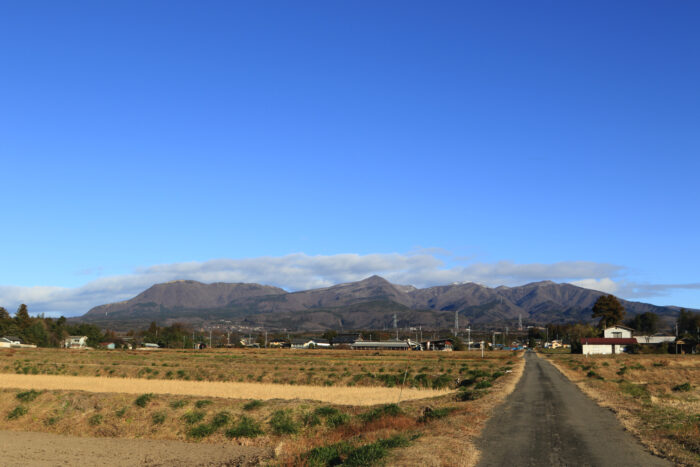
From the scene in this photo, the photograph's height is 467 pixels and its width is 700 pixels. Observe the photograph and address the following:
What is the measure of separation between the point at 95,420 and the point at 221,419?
7.40 meters

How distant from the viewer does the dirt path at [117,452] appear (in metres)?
22.4

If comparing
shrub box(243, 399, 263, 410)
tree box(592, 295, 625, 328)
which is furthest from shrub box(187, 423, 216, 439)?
tree box(592, 295, 625, 328)

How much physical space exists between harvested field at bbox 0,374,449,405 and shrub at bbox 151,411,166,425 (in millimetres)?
8852

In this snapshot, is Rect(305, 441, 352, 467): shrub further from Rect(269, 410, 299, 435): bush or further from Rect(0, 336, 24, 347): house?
Rect(0, 336, 24, 347): house

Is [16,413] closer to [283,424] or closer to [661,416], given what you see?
[283,424]

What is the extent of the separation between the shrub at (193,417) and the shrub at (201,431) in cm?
84

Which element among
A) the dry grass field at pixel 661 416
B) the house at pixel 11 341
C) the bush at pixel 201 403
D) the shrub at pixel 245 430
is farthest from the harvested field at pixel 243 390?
Result: the house at pixel 11 341

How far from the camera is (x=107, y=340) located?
655ft

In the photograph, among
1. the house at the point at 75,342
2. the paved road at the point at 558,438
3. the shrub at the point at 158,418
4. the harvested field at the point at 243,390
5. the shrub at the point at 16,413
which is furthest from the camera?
the house at the point at 75,342

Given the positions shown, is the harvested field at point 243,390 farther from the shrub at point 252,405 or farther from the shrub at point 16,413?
the shrub at point 16,413

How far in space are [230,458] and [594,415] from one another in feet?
53.9

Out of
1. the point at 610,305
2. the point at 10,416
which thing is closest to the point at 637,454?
the point at 10,416

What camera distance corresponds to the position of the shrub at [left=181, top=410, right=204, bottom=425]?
2856 centimetres

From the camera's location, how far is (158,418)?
29359 millimetres
